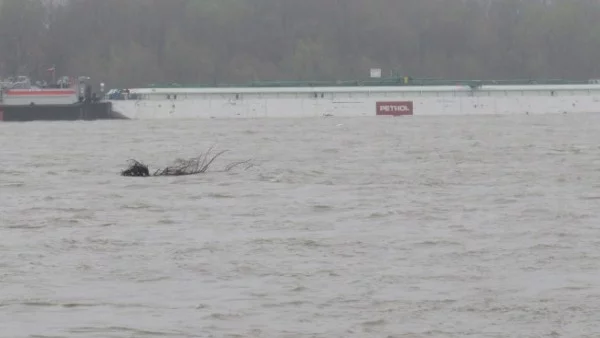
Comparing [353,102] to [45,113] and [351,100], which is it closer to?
[351,100]

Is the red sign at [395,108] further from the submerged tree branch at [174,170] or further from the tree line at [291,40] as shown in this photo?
the submerged tree branch at [174,170]

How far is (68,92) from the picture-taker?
98.5m

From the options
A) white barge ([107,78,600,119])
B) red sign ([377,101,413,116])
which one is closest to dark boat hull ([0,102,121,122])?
white barge ([107,78,600,119])

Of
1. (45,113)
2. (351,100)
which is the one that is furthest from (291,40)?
(45,113)

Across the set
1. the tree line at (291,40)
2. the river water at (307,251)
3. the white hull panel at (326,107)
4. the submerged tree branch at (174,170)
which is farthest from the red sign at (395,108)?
the submerged tree branch at (174,170)

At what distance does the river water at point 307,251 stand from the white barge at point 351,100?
62698 mm

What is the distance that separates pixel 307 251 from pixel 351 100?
267 ft

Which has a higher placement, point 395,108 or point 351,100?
point 351,100

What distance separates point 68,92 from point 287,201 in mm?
72198

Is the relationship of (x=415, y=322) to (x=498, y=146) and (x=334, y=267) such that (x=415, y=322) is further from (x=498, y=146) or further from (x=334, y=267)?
(x=498, y=146)

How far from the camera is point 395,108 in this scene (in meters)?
102

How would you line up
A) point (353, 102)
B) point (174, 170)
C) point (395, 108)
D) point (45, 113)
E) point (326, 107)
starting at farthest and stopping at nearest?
point (395, 108) → point (353, 102) → point (326, 107) → point (45, 113) → point (174, 170)

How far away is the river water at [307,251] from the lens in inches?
633

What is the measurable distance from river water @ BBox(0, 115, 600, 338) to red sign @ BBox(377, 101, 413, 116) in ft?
208
